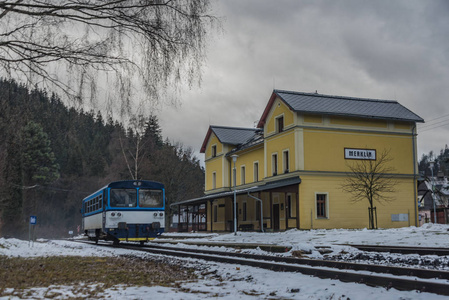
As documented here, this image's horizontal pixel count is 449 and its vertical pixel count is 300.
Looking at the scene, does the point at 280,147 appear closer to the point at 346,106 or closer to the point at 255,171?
the point at 346,106

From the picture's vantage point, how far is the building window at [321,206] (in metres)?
32.5

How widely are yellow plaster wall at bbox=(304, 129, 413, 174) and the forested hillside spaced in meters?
11.1

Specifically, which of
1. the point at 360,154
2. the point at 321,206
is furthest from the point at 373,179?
the point at 321,206

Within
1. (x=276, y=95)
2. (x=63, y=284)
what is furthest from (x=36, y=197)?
(x=63, y=284)

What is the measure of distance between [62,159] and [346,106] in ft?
230

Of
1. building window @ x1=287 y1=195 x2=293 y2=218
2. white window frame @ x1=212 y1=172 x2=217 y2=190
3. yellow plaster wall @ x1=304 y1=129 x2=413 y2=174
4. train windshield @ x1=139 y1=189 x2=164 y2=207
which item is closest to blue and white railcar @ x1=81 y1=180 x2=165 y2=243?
train windshield @ x1=139 y1=189 x2=164 y2=207

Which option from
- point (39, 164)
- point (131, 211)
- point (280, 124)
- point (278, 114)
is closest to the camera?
point (131, 211)

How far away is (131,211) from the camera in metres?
20.2

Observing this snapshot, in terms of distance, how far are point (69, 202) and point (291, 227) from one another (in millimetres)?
63553

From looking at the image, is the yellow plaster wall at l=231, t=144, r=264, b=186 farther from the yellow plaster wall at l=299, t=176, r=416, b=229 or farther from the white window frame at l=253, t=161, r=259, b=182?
the yellow plaster wall at l=299, t=176, r=416, b=229

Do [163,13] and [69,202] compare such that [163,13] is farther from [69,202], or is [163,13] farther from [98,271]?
[69,202]

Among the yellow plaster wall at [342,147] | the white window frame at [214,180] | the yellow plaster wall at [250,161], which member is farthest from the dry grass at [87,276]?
the white window frame at [214,180]

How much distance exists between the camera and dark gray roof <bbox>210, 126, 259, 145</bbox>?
4575 cm

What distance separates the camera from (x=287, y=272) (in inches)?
380
